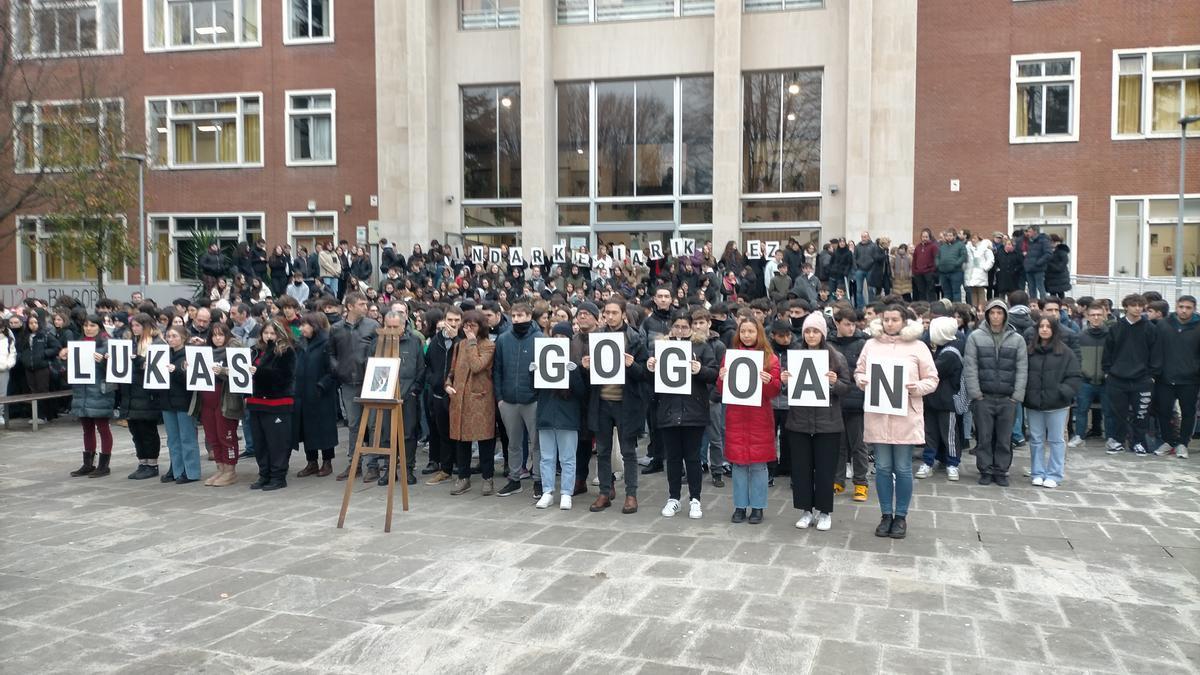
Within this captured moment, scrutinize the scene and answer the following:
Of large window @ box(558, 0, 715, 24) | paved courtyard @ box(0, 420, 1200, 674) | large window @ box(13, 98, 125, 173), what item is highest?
large window @ box(558, 0, 715, 24)

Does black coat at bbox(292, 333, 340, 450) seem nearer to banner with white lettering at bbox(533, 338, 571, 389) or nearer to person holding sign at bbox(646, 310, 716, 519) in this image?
banner with white lettering at bbox(533, 338, 571, 389)

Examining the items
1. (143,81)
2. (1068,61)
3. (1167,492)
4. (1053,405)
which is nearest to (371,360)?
(1053,405)

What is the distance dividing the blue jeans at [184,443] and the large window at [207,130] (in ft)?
73.2

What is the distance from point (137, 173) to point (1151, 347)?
26738 millimetres

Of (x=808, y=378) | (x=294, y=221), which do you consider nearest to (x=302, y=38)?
(x=294, y=221)

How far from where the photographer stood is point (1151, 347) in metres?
11.9

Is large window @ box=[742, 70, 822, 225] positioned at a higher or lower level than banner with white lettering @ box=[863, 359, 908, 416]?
higher

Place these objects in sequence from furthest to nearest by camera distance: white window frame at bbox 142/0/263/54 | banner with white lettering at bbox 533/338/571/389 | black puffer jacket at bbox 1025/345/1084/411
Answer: white window frame at bbox 142/0/263/54, black puffer jacket at bbox 1025/345/1084/411, banner with white lettering at bbox 533/338/571/389

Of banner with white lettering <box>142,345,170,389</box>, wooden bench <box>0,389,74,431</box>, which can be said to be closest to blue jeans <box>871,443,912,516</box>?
banner with white lettering <box>142,345,170,389</box>

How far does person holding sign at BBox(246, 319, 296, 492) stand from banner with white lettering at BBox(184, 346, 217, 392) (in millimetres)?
508

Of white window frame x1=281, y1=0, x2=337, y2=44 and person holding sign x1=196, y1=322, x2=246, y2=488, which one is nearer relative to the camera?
person holding sign x1=196, y1=322, x2=246, y2=488

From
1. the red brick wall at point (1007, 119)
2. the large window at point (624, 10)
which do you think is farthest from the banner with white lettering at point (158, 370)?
the red brick wall at point (1007, 119)

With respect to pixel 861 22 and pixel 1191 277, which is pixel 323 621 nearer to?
pixel 861 22

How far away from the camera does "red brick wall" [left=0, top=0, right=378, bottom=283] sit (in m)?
29.5
